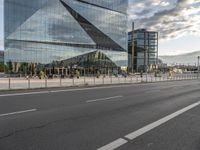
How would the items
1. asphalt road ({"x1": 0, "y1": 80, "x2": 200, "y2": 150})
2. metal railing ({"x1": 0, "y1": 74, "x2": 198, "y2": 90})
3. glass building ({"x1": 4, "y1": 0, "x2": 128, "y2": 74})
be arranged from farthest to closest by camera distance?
glass building ({"x1": 4, "y1": 0, "x2": 128, "y2": 74}) < metal railing ({"x1": 0, "y1": 74, "x2": 198, "y2": 90}) < asphalt road ({"x1": 0, "y1": 80, "x2": 200, "y2": 150})

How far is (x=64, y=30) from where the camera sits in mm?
75500

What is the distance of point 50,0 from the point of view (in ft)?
238

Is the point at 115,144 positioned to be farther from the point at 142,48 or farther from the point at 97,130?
the point at 142,48

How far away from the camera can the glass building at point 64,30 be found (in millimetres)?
63916

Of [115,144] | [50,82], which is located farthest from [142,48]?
[115,144]

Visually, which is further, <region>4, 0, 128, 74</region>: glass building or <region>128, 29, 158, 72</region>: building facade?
<region>128, 29, 158, 72</region>: building facade

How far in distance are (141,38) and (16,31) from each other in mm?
73559

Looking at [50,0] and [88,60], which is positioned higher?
[50,0]

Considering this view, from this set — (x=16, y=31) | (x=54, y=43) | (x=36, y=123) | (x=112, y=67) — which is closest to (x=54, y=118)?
(x=36, y=123)

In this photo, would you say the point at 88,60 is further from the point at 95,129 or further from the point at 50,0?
the point at 95,129

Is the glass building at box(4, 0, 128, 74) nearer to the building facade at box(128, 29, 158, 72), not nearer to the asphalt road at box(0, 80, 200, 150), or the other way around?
the building facade at box(128, 29, 158, 72)

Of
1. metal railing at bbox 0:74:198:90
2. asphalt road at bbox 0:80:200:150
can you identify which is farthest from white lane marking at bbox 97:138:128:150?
metal railing at bbox 0:74:198:90

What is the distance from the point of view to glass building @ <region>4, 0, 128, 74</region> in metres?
63.9

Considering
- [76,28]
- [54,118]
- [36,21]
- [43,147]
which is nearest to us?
[43,147]
